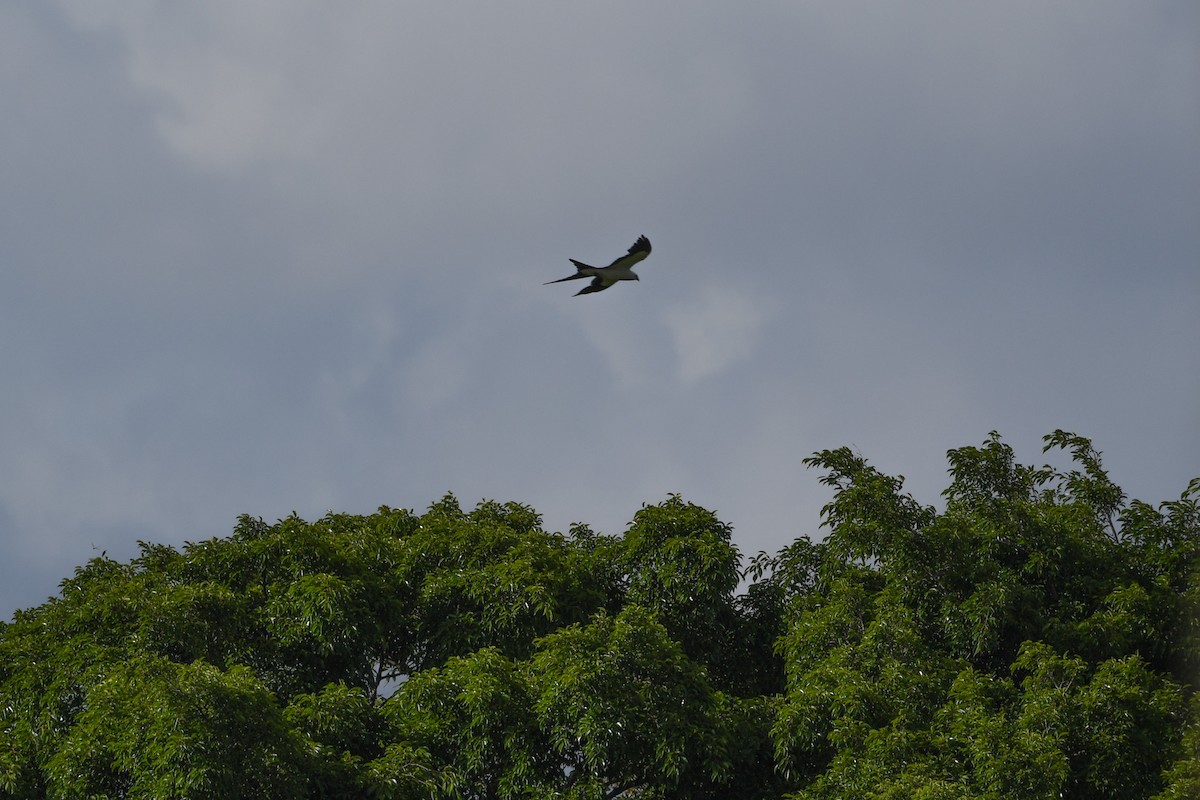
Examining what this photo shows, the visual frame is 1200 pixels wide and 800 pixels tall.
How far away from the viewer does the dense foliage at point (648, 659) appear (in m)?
14.0

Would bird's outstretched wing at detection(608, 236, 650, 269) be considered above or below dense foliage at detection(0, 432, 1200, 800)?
above

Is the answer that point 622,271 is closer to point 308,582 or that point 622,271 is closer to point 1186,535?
point 308,582

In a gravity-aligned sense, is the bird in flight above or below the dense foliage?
above

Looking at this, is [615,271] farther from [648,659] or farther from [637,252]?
[648,659]

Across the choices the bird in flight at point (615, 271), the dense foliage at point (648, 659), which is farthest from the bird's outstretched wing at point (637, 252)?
the dense foliage at point (648, 659)

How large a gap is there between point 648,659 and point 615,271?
384cm

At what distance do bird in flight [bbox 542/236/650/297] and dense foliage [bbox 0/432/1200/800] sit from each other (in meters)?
3.34

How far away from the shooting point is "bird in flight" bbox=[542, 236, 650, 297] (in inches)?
563

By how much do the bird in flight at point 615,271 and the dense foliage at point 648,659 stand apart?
334cm

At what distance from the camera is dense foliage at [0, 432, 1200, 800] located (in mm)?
14039

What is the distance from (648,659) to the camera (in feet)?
49.3

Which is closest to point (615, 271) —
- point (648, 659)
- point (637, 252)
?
point (637, 252)

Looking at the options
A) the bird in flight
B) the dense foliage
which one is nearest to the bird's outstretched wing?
the bird in flight

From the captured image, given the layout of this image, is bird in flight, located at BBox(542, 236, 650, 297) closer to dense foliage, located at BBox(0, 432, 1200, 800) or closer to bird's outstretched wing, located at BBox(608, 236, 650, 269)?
bird's outstretched wing, located at BBox(608, 236, 650, 269)
